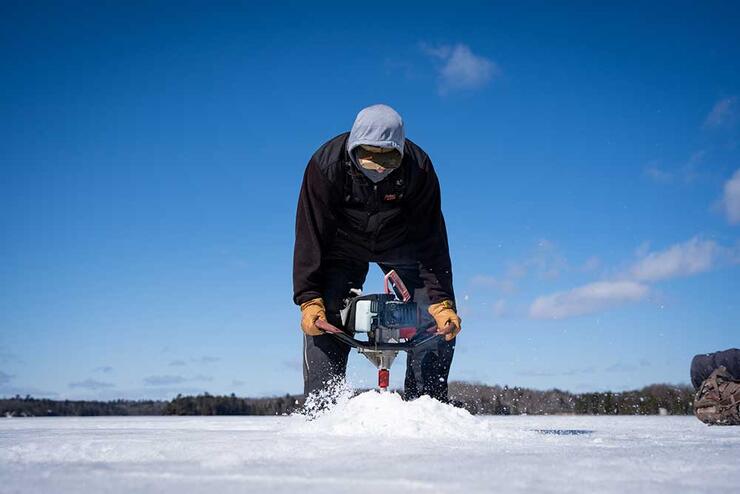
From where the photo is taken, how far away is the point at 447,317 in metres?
4.85

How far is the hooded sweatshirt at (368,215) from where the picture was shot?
4.49m

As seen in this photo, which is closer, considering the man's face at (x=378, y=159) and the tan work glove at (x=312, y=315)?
the man's face at (x=378, y=159)

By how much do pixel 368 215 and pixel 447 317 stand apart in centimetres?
100

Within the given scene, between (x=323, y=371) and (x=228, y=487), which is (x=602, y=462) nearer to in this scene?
(x=228, y=487)

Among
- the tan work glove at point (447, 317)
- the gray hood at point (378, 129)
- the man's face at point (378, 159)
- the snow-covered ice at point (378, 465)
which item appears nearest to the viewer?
the snow-covered ice at point (378, 465)

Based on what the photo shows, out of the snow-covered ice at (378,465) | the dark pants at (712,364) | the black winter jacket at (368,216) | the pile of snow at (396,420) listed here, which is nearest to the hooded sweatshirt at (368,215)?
the black winter jacket at (368,216)

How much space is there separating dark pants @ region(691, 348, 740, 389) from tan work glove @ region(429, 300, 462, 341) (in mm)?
3031

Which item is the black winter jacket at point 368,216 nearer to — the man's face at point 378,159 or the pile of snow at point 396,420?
the man's face at point 378,159

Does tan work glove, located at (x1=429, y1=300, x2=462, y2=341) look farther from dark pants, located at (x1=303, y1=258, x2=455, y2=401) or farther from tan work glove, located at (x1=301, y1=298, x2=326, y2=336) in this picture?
tan work glove, located at (x1=301, y1=298, x2=326, y2=336)

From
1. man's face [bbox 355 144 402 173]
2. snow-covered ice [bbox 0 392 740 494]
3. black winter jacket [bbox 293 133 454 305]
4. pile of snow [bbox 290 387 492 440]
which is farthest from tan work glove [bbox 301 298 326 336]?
snow-covered ice [bbox 0 392 740 494]

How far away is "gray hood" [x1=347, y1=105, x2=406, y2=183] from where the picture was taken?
163 inches

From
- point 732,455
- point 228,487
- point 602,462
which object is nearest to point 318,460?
point 228,487

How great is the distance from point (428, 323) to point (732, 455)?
98.6 inches

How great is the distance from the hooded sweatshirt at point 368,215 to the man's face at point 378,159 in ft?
0.20
